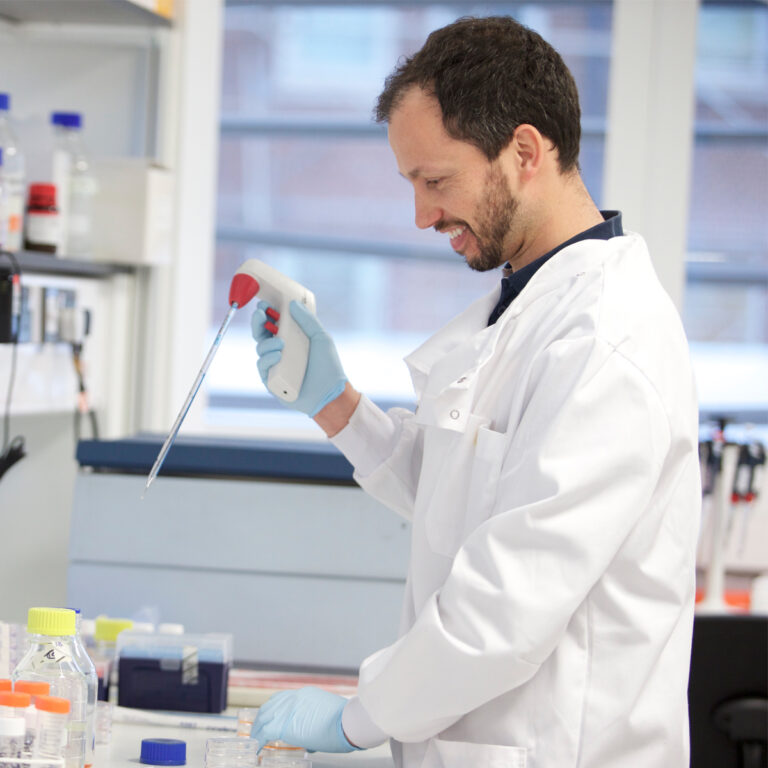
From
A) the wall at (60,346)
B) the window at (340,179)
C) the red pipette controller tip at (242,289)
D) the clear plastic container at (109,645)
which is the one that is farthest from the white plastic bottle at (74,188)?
the clear plastic container at (109,645)

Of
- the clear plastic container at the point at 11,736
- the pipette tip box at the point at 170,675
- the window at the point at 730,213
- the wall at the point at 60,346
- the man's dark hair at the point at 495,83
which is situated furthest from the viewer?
the window at the point at 730,213

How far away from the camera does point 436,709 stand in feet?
3.38

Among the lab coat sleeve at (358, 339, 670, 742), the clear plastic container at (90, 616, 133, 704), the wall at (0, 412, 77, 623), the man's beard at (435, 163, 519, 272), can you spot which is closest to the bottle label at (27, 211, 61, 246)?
the wall at (0, 412, 77, 623)

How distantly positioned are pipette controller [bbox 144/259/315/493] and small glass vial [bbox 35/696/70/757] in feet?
1.70

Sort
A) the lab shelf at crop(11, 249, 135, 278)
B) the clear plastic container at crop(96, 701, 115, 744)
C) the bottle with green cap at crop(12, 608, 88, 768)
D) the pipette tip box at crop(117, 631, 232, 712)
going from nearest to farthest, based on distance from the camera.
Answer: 1. the bottle with green cap at crop(12, 608, 88, 768)
2. the clear plastic container at crop(96, 701, 115, 744)
3. the pipette tip box at crop(117, 631, 232, 712)
4. the lab shelf at crop(11, 249, 135, 278)

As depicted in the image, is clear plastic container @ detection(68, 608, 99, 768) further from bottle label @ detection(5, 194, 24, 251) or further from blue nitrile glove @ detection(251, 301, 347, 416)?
bottle label @ detection(5, 194, 24, 251)

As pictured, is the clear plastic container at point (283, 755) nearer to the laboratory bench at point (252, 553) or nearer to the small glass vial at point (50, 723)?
the small glass vial at point (50, 723)

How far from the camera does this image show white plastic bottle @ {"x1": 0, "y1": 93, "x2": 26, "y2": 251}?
1879mm

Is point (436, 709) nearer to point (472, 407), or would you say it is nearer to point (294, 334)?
point (472, 407)

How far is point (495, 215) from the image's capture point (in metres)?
1.21

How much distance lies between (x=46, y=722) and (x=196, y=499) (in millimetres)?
837

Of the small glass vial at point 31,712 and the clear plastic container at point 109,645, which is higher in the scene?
the small glass vial at point 31,712

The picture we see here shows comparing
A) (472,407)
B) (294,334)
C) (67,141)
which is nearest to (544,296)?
(472,407)

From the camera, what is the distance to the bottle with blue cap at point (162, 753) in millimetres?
1196
